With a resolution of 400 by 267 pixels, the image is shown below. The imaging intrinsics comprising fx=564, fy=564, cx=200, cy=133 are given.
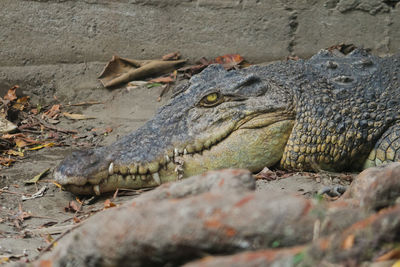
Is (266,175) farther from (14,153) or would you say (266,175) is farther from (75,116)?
(75,116)

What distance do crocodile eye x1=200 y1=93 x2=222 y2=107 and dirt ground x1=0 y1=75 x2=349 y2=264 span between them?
0.75m

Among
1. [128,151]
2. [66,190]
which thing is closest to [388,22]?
[128,151]

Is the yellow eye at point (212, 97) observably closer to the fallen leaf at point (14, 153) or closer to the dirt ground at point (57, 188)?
the dirt ground at point (57, 188)

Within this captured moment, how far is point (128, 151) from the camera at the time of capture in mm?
Answer: 4312

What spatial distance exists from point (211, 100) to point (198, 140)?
15.7 inches

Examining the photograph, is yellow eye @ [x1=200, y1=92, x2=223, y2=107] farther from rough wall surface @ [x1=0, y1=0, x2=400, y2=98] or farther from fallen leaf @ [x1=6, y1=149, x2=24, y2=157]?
rough wall surface @ [x1=0, y1=0, x2=400, y2=98]

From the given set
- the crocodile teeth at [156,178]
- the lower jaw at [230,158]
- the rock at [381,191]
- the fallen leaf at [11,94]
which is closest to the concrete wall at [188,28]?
the fallen leaf at [11,94]

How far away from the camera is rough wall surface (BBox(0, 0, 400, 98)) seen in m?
6.50

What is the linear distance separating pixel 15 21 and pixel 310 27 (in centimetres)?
343

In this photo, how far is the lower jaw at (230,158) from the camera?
14.0ft

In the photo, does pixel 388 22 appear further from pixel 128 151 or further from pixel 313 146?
pixel 128 151

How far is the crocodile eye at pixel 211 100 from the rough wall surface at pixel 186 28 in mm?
2224

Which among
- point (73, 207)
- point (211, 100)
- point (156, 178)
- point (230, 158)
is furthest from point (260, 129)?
point (73, 207)

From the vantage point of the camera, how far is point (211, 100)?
4598mm
